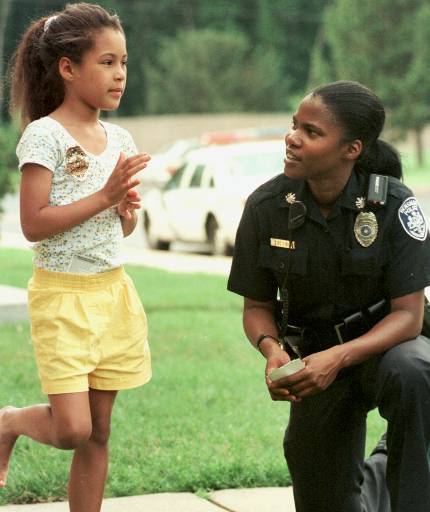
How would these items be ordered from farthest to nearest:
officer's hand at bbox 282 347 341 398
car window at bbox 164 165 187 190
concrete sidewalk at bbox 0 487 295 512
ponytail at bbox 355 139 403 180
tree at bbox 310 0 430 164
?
1. tree at bbox 310 0 430 164
2. car window at bbox 164 165 187 190
3. concrete sidewalk at bbox 0 487 295 512
4. ponytail at bbox 355 139 403 180
5. officer's hand at bbox 282 347 341 398

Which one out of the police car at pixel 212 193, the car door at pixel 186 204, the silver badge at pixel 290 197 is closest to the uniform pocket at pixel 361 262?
the silver badge at pixel 290 197

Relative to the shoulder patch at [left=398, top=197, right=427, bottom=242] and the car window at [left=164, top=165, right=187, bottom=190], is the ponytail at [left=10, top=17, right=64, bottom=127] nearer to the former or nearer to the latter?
the shoulder patch at [left=398, top=197, right=427, bottom=242]

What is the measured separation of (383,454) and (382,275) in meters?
0.81

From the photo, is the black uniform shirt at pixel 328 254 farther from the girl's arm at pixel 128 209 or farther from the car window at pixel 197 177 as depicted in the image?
the car window at pixel 197 177

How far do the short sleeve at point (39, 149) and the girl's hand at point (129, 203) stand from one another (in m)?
0.24

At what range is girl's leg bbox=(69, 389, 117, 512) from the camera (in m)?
3.83

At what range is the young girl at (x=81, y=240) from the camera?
371 centimetres

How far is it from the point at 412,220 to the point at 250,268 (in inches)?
20.4

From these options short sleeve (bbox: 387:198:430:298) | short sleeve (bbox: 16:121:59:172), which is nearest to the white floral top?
short sleeve (bbox: 16:121:59:172)

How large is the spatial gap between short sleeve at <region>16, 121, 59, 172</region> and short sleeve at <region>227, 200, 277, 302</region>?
62cm

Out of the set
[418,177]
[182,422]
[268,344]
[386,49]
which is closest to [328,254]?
[268,344]

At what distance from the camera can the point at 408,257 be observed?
145 inches

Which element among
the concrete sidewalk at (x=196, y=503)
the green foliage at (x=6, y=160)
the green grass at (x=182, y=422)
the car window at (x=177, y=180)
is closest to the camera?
→ the concrete sidewalk at (x=196, y=503)

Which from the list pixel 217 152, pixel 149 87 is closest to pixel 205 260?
pixel 217 152
